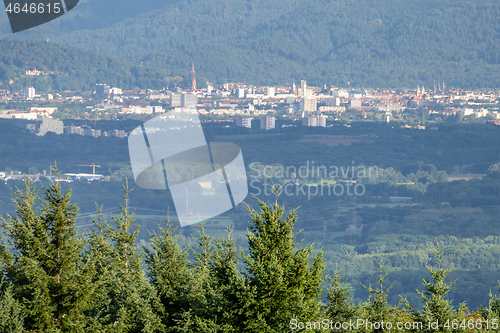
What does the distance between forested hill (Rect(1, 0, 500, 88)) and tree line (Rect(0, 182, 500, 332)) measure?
14381cm

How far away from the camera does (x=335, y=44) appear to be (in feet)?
595

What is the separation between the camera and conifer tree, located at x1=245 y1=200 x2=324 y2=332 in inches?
355

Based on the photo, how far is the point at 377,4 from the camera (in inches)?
7589

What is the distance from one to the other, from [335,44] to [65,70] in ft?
192

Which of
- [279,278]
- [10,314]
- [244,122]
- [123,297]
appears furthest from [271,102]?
[279,278]

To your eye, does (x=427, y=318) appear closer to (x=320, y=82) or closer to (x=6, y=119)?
(x=6, y=119)

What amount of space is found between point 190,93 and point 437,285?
132834 mm

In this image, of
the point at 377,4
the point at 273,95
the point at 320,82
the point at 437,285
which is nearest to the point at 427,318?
the point at 437,285

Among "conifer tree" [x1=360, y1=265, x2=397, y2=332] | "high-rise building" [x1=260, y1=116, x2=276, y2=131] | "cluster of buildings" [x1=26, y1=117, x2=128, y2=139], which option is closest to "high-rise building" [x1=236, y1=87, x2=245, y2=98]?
"high-rise building" [x1=260, y1=116, x2=276, y2=131]

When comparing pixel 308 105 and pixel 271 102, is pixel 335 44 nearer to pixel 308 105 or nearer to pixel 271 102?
pixel 271 102

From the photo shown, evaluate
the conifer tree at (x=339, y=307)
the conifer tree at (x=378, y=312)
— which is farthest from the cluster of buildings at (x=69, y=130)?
the conifer tree at (x=339, y=307)

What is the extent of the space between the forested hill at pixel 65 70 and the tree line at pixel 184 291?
132 metres

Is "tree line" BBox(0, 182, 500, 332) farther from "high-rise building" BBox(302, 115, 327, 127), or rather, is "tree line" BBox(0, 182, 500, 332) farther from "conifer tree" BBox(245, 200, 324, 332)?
"high-rise building" BBox(302, 115, 327, 127)

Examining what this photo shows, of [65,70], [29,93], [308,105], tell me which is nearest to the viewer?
[29,93]
